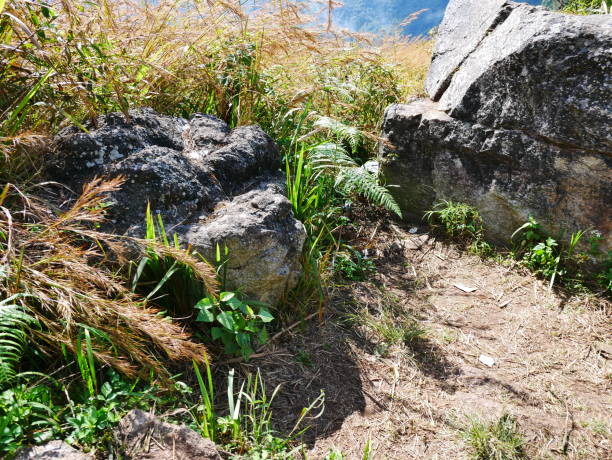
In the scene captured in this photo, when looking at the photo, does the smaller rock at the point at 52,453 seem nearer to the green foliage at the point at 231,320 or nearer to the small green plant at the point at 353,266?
the green foliage at the point at 231,320

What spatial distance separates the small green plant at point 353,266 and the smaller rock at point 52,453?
2013mm

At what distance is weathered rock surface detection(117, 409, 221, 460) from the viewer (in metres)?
1.83

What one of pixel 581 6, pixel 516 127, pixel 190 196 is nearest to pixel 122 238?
pixel 190 196

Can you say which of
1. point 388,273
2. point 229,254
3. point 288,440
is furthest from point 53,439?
point 388,273

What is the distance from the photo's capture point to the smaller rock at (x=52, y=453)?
65.1 inches

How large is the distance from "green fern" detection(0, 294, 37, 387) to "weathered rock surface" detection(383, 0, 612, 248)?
299 centimetres

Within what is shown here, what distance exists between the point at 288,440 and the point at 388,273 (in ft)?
5.72

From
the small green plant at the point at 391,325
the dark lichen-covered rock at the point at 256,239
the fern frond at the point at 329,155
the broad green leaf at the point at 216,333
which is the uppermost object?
the fern frond at the point at 329,155

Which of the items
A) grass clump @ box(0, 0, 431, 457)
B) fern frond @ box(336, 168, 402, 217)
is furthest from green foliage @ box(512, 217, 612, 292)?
grass clump @ box(0, 0, 431, 457)

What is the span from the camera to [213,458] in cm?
191

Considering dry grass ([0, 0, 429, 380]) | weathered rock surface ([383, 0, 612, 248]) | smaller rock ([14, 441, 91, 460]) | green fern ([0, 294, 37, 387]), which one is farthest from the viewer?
weathered rock surface ([383, 0, 612, 248])

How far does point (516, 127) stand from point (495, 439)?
7.21 feet

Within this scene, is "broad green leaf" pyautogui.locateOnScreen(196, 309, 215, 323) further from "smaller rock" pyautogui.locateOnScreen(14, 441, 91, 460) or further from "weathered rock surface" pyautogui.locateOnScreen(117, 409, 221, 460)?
"smaller rock" pyautogui.locateOnScreen(14, 441, 91, 460)

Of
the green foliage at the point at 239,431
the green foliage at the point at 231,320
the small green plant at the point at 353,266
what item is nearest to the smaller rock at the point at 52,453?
the green foliage at the point at 239,431
